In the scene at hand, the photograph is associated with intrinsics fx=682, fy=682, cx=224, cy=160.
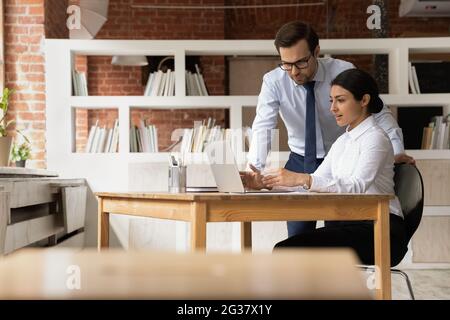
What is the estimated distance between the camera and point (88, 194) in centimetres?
514

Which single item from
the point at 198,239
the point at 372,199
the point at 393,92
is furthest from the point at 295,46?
the point at 393,92

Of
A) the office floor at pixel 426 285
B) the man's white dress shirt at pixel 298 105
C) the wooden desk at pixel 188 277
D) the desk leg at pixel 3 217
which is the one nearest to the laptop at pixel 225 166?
the man's white dress shirt at pixel 298 105

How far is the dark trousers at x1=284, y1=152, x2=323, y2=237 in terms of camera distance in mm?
3170

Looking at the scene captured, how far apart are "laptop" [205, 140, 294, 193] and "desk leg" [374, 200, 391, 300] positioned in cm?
49

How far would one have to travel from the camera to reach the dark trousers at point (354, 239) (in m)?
2.39

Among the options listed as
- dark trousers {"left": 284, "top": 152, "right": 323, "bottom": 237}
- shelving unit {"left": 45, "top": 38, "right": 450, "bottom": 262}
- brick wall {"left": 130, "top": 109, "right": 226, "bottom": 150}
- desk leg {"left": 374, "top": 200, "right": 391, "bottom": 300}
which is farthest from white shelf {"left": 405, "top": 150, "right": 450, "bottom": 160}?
brick wall {"left": 130, "top": 109, "right": 226, "bottom": 150}

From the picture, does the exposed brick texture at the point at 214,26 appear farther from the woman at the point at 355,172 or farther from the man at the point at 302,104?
the woman at the point at 355,172

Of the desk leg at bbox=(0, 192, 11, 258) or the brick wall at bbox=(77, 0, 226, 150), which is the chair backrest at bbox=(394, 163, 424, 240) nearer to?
the desk leg at bbox=(0, 192, 11, 258)

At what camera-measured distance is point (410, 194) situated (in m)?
2.55

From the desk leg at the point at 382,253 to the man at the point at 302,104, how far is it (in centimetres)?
91

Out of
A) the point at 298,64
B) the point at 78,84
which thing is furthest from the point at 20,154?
the point at 298,64

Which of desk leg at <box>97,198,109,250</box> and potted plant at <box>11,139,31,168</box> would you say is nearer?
desk leg at <box>97,198,109,250</box>

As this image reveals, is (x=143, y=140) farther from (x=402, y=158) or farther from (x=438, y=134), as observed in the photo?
(x=402, y=158)
